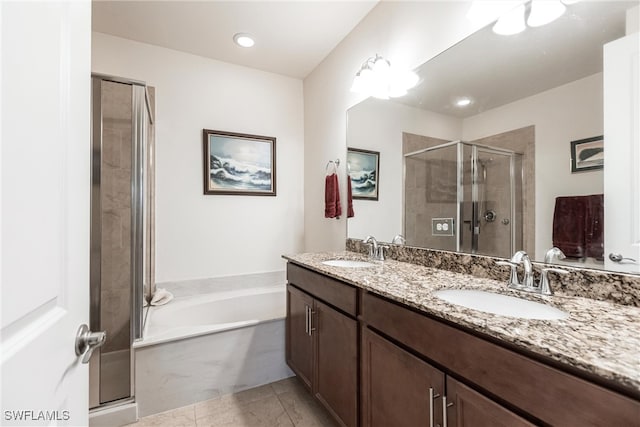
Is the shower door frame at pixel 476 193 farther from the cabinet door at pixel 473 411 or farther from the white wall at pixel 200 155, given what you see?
the white wall at pixel 200 155

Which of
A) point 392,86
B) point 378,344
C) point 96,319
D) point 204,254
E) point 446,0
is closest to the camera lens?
point 378,344

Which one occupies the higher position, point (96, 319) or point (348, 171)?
point (348, 171)

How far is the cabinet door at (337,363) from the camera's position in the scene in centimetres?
125

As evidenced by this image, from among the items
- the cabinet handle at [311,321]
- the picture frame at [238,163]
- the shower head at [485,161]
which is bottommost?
the cabinet handle at [311,321]

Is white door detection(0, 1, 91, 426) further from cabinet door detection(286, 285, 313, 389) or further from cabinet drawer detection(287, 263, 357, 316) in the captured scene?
cabinet door detection(286, 285, 313, 389)

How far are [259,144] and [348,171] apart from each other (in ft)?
3.30

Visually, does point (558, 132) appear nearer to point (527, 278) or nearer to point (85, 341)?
point (527, 278)

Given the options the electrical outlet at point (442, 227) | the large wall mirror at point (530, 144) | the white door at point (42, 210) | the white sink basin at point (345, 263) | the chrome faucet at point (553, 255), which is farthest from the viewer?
the white sink basin at point (345, 263)

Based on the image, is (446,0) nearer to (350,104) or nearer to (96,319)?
(350,104)

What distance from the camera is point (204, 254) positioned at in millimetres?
2523

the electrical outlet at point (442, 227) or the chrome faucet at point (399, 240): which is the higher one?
the electrical outlet at point (442, 227)

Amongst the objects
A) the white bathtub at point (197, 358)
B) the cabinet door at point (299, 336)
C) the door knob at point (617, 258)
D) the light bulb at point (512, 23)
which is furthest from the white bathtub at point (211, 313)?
the light bulb at point (512, 23)

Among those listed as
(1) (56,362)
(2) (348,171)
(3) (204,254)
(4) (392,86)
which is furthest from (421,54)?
(3) (204,254)

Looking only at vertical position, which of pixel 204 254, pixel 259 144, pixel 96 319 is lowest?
pixel 96 319
